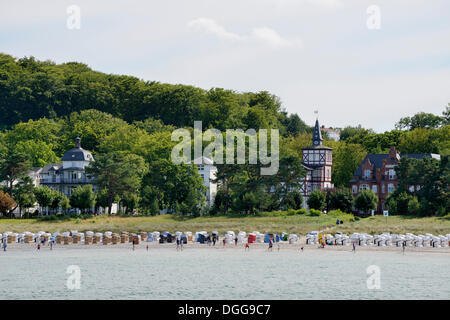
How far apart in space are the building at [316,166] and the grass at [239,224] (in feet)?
60.6

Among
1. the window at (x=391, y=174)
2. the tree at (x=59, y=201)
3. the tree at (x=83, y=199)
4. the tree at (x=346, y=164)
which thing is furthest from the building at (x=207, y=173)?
the window at (x=391, y=174)

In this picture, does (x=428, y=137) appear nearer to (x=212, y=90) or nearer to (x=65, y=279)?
(x=212, y=90)

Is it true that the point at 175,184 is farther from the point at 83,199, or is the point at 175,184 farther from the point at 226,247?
the point at 226,247

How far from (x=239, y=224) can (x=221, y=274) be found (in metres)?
31.4

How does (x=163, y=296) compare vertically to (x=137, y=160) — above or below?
below

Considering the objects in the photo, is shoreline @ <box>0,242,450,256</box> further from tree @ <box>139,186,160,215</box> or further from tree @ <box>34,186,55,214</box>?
tree @ <box>34,186,55,214</box>

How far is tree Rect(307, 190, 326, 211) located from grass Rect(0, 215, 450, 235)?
643 centimetres

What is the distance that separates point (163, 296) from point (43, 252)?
2573 cm

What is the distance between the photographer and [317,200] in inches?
4281

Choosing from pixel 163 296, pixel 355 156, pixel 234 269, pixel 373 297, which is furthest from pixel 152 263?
pixel 355 156

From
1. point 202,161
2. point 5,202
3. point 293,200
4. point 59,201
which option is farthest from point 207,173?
point 5,202
